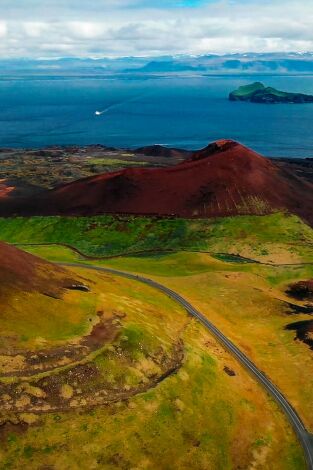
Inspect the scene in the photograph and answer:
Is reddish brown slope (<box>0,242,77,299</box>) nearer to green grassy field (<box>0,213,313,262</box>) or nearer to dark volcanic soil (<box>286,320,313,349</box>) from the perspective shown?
dark volcanic soil (<box>286,320,313,349</box>)

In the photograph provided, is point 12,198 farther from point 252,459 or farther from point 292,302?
point 252,459

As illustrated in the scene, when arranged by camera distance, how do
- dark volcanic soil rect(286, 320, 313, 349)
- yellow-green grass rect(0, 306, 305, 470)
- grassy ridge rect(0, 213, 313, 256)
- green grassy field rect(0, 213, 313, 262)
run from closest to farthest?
1. yellow-green grass rect(0, 306, 305, 470)
2. dark volcanic soil rect(286, 320, 313, 349)
3. green grassy field rect(0, 213, 313, 262)
4. grassy ridge rect(0, 213, 313, 256)

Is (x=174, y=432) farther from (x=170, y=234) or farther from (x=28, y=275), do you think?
(x=170, y=234)

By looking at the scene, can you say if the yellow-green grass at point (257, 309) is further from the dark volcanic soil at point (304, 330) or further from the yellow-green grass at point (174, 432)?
the yellow-green grass at point (174, 432)

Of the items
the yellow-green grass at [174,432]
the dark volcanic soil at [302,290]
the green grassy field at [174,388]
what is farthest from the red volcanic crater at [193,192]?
the yellow-green grass at [174,432]

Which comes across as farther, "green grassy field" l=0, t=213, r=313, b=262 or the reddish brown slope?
"green grassy field" l=0, t=213, r=313, b=262

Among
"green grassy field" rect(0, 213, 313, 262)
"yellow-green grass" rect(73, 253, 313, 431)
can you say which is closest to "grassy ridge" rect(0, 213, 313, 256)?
"green grassy field" rect(0, 213, 313, 262)

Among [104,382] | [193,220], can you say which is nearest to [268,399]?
[104,382]
